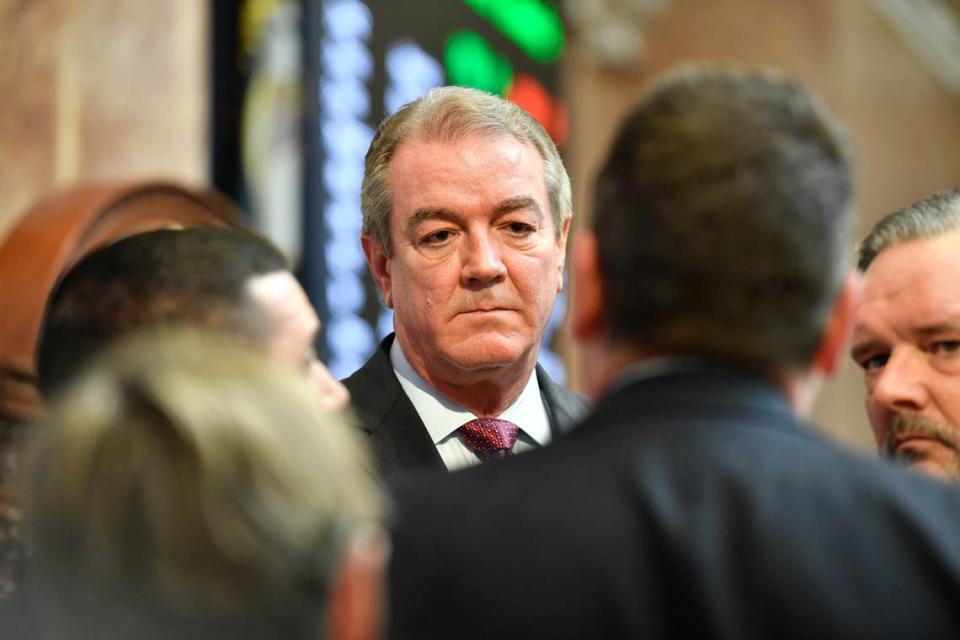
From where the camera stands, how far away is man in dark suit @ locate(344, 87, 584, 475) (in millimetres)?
4086

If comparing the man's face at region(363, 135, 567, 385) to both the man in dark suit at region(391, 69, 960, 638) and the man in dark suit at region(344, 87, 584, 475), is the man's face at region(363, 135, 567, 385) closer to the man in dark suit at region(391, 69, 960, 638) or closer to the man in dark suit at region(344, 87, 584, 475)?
the man in dark suit at region(344, 87, 584, 475)

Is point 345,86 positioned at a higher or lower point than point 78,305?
higher

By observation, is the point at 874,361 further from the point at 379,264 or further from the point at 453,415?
the point at 379,264

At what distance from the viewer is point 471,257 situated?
13.6 feet

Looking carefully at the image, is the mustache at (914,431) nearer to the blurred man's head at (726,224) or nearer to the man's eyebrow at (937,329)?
the man's eyebrow at (937,329)

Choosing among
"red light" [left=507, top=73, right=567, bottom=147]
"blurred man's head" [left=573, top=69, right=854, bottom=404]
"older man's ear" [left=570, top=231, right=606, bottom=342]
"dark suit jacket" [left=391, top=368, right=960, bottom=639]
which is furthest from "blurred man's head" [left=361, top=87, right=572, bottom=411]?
"red light" [left=507, top=73, right=567, bottom=147]

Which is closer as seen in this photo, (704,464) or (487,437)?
(704,464)

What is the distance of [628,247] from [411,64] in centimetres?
647

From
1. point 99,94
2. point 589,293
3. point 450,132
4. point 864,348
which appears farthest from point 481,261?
point 99,94

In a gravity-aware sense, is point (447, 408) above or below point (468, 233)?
below

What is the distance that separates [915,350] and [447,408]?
1081 millimetres

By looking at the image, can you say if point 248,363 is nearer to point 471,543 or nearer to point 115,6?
point 471,543

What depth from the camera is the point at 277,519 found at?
1831 mm

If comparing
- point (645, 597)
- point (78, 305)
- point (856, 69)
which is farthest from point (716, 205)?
point (856, 69)
